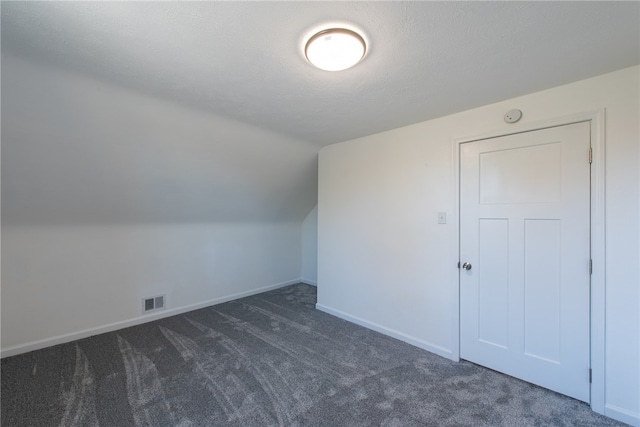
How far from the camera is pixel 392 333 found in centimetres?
287

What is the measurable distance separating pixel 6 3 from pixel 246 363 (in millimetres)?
2625

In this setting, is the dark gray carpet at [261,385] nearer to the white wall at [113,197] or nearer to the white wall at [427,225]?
the white wall at [427,225]

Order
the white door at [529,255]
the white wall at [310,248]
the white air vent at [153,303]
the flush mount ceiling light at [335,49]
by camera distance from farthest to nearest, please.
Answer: the white wall at [310,248] < the white air vent at [153,303] < the white door at [529,255] < the flush mount ceiling light at [335,49]

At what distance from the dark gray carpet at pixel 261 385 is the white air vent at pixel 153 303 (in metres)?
0.37

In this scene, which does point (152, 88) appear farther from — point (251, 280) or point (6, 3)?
point (251, 280)

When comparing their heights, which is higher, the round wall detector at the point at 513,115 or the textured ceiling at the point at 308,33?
the textured ceiling at the point at 308,33

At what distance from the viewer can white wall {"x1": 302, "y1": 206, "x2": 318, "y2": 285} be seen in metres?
4.95

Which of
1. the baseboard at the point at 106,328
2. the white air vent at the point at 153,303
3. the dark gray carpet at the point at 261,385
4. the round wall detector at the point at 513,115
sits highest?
the round wall detector at the point at 513,115

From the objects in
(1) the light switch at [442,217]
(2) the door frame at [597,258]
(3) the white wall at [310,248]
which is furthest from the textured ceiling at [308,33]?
(3) the white wall at [310,248]


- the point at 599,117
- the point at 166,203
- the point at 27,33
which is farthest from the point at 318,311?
the point at 27,33

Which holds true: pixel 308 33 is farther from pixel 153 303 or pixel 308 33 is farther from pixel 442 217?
pixel 153 303

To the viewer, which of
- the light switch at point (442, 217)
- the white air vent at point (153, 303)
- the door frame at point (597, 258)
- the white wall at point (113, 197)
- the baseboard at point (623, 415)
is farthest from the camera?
the white air vent at point (153, 303)

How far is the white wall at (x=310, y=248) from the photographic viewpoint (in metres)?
4.95

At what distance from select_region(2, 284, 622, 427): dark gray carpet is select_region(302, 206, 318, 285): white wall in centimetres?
201
